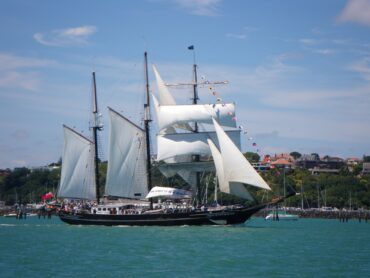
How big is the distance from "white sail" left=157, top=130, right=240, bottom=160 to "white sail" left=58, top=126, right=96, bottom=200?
9096mm

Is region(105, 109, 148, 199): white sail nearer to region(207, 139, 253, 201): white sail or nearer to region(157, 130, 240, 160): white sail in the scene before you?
region(157, 130, 240, 160): white sail

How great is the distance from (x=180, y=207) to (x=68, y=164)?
14080 millimetres

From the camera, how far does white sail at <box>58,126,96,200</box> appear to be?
9206 centimetres

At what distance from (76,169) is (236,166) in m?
20.9

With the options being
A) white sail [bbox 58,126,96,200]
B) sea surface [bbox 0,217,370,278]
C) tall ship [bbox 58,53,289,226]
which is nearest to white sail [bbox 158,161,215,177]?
tall ship [bbox 58,53,289,226]

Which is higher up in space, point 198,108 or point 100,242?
point 198,108

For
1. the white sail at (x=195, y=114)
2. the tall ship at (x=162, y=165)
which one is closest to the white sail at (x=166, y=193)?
the tall ship at (x=162, y=165)

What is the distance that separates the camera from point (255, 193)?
16725 cm

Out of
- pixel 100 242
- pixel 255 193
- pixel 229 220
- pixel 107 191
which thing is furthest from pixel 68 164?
pixel 255 193

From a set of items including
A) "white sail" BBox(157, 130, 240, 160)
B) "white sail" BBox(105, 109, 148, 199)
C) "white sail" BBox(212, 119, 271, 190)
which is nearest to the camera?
"white sail" BBox(212, 119, 271, 190)

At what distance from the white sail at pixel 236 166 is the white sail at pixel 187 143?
5.97 meters

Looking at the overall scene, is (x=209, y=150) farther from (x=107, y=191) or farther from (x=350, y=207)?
(x=350, y=207)

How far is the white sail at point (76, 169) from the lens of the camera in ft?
302

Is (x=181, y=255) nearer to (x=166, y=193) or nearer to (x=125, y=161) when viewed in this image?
(x=166, y=193)
